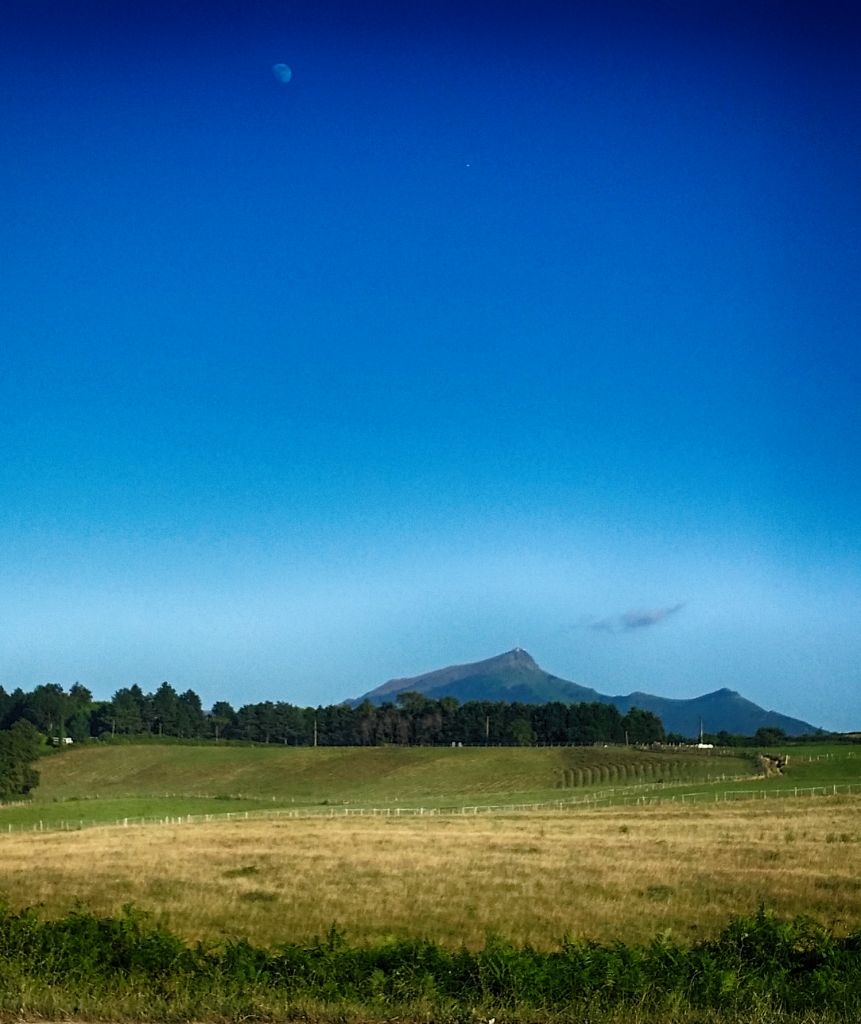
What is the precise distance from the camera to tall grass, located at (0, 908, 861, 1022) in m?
10.7

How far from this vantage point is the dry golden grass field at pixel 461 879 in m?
26.2

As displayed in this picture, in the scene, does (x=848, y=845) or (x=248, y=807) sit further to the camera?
(x=248, y=807)

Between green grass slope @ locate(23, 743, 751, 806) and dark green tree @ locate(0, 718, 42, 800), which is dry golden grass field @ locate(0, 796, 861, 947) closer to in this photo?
green grass slope @ locate(23, 743, 751, 806)

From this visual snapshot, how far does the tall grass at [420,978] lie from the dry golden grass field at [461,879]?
15.1 feet

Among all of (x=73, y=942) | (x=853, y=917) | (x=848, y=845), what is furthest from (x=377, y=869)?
(x=73, y=942)

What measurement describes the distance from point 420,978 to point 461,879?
23737 millimetres

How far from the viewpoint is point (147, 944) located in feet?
43.1

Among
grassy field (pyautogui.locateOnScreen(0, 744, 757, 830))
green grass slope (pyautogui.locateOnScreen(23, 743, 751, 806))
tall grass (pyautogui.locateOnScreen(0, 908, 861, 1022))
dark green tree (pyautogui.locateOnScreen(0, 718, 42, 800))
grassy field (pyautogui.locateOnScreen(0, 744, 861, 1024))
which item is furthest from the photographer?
dark green tree (pyautogui.locateOnScreen(0, 718, 42, 800))

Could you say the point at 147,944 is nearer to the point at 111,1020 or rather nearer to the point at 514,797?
the point at 111,1020

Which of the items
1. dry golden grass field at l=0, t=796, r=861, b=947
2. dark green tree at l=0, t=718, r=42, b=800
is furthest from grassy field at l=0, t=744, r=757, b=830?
dry golden grass field at l=0, t=796, r=861, b=947

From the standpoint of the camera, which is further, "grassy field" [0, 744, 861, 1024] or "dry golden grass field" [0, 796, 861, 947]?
"dry golden grass field" [0, 796, 861, 947]

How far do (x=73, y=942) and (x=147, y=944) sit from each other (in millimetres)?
916

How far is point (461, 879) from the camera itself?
3469 cm

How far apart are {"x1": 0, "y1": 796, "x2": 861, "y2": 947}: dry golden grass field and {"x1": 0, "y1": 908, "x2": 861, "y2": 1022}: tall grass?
4.61 m
